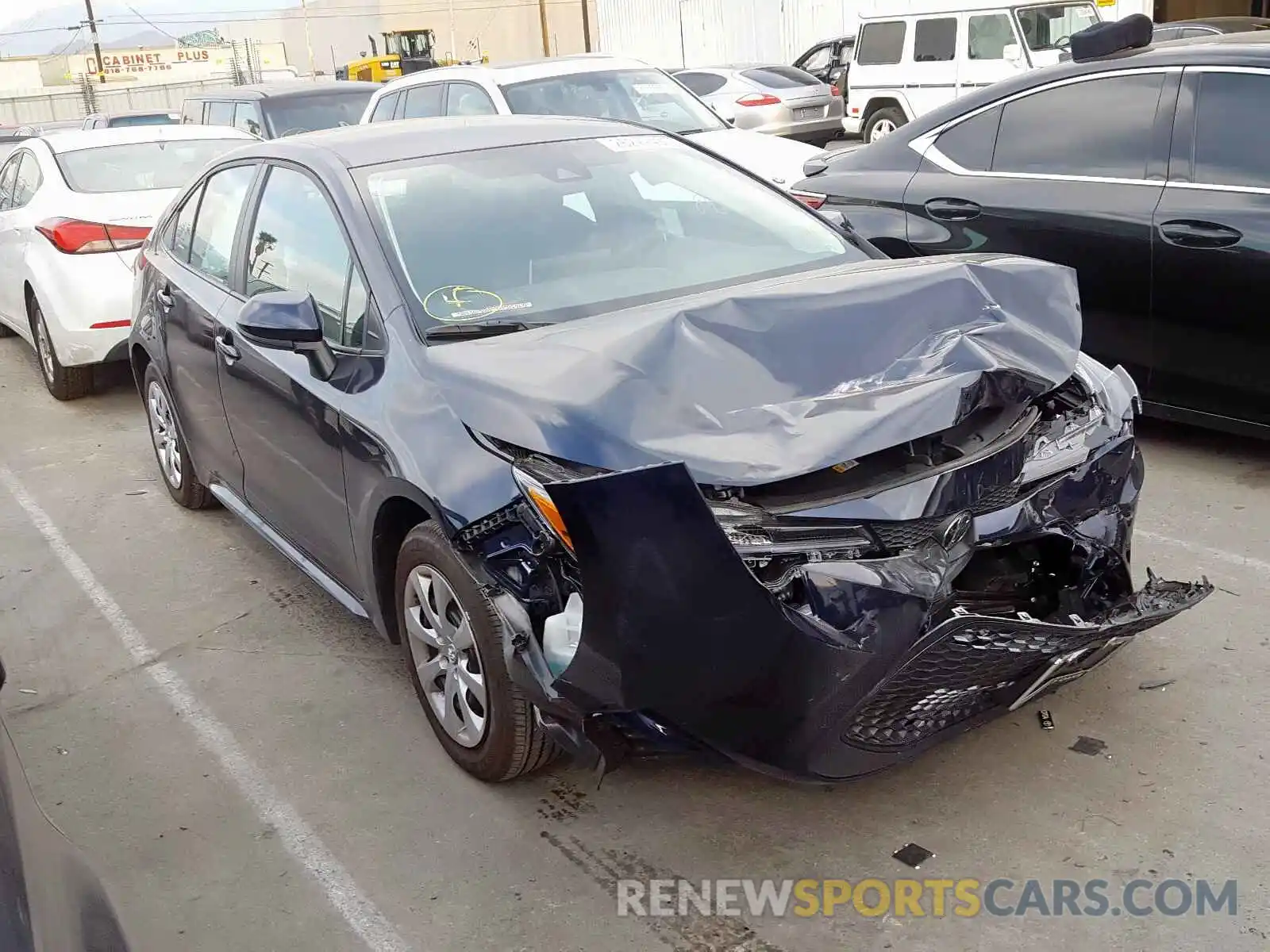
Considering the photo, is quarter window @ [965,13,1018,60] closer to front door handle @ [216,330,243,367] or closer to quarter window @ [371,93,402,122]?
→ quarter window @ [371,93,402,122]

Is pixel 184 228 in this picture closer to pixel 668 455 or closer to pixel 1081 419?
pixel 668 455

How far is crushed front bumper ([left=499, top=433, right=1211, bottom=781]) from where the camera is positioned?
8.10 ft

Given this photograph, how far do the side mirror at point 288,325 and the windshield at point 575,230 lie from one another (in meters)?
0.31

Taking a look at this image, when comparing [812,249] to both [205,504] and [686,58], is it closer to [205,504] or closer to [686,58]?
[205,504]

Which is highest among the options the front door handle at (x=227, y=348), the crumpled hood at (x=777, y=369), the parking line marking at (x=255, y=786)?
the crumpled hood at (x=777, y=369)

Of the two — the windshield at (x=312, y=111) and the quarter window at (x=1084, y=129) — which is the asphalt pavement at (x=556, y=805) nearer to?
the quarter window at (x=1084, y=129)

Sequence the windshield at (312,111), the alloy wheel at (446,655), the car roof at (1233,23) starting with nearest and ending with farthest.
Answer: the alloy wheel at (446,655) < the windshield at (312,111) < the car roof at (1233,23)

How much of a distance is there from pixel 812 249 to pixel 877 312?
3.20 ft

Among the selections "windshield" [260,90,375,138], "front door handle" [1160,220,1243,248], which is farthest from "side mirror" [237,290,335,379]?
"windshield" [260,90,375,138]

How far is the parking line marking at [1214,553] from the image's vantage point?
427cm

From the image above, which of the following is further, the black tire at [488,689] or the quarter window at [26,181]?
the quarter window at [26,181]

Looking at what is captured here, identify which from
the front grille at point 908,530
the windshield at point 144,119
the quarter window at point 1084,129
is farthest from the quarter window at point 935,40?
the front grille at point 908,530

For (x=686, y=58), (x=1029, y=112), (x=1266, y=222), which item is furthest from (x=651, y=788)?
(x=686, y=58)

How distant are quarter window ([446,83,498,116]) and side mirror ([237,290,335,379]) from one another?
5.85 meters
